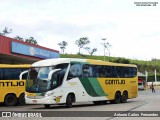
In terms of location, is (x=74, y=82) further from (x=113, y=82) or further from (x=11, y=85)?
(x=113, y=82)

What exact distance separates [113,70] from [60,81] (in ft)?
22.0

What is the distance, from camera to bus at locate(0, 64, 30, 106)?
2662 cm

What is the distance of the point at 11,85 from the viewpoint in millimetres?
26953

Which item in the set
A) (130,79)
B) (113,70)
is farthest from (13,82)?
(130,79)

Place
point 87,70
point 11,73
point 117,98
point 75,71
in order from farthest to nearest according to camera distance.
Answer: point 117,98
point 11,73
point 87,70
point 75,71

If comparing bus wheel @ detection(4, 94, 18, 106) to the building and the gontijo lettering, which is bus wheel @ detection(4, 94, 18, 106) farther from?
the building

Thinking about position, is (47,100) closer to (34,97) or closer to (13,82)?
(34,97)

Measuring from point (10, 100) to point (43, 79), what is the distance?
16.9 ft

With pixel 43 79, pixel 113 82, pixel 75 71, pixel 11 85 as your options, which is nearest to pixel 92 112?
pixel 43 79

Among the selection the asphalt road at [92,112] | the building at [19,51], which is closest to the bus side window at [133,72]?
the asphalt road at [92,112]

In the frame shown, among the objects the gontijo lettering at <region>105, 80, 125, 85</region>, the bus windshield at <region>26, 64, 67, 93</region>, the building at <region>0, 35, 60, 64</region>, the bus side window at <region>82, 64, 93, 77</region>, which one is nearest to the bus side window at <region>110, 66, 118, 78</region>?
the gontijo lettering at <region>105, 80, 125, 85</region>

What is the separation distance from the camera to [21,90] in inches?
1080

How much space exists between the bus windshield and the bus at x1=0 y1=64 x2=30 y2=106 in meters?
3.60

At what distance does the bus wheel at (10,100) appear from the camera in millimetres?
26859
